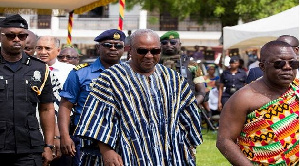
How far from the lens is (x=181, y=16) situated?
34594 mm

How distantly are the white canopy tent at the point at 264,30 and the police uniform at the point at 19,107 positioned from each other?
9.21 m

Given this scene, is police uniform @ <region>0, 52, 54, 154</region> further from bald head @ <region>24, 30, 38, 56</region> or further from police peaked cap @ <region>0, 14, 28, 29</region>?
bald head @ <region>24, 30, 38, 56</region>

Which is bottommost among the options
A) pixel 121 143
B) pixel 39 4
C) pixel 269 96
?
pixel 121 143

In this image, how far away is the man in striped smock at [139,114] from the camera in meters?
5.57

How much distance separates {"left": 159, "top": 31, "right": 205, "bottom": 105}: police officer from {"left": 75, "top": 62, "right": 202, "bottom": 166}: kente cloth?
3.38 meters

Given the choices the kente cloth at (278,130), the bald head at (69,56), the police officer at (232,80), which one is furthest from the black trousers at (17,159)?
the police officer at (232,80)

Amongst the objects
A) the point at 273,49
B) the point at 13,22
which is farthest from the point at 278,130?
the point at 13,22

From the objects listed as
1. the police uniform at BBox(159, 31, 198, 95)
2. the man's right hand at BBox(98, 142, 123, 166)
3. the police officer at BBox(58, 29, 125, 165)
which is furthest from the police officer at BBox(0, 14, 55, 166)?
the police uniform at BBox(159, 31, 198, 95)

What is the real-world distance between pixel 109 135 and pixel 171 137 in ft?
1.50

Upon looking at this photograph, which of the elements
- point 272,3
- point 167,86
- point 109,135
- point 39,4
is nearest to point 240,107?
point 167,86

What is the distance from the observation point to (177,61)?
364 inches

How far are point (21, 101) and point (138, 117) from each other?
1400 millimetres

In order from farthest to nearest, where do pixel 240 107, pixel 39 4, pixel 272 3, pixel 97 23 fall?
pixel 97 23 < pixel 272 3 < pixel 39 4 < pixel 240 107

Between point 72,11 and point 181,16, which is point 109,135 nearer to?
point 72,11
